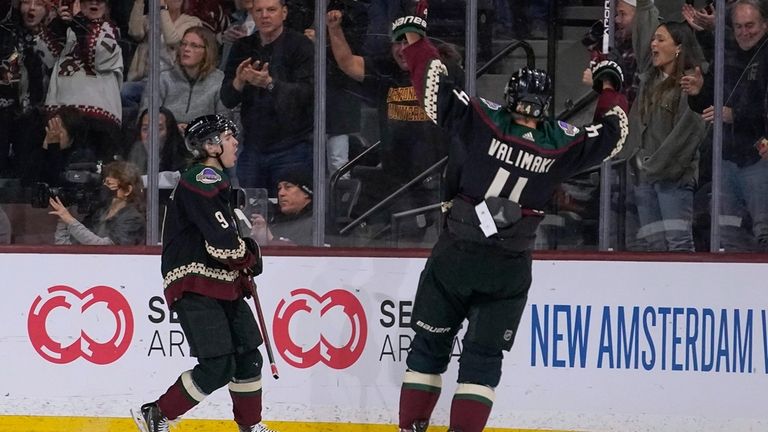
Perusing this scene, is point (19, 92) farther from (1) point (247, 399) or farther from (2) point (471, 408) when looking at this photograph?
(2) point (471, 408)

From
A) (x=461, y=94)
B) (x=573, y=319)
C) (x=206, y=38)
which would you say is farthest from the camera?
(x=206, y=38)

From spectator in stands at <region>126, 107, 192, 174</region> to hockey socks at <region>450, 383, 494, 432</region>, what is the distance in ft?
5.69

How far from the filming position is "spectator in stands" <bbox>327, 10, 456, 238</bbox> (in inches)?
209

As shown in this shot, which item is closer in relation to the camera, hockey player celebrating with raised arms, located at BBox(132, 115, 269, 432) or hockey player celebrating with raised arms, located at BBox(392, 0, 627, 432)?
Result: hockey player celebrating with raised arms, located at BBox(392, 0, 627, 432)

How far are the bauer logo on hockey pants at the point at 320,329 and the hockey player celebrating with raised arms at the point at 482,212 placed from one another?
0.83 metres

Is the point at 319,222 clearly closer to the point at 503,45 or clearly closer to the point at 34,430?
the point at 503,45

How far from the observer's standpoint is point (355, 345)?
5105 mm

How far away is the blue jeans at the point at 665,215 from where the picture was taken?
→ 5.15 metres

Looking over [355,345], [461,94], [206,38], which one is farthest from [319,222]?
[461,94]

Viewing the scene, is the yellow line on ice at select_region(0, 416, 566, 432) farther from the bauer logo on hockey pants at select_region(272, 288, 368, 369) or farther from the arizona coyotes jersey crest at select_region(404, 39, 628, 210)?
the arizona coyotes jersey crest at select_region(404, 39, 628, 210)

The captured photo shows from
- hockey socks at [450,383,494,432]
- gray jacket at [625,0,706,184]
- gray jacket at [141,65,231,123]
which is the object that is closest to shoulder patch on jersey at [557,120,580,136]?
hockey socks at [450,383,494,432]

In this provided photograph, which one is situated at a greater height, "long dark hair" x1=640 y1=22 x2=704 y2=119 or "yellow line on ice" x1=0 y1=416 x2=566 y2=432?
"long dark hair" x1=640 y1=22 x2=704 y2=119

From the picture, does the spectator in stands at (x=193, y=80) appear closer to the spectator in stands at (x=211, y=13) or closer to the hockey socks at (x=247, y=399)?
the spectator in stands at (x=211, y=13)

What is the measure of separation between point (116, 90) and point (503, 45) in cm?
159
